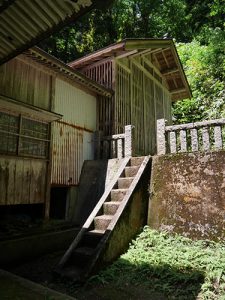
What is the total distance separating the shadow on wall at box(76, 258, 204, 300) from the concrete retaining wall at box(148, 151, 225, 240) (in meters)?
1.61

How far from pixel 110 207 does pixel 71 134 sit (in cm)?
417

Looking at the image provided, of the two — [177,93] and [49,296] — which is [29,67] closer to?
[49,296]

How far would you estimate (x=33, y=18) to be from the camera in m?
3.81

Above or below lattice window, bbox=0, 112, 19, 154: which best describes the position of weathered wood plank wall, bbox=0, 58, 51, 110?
above

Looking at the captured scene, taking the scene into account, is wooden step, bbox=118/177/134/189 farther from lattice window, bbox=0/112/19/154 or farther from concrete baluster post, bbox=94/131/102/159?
lattice window, bbox=0/112/19/154

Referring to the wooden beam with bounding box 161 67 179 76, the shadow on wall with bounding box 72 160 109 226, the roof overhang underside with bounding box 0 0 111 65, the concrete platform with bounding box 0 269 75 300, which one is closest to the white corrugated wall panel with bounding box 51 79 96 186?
the shadow on wall with bounding box 72 160 109 226

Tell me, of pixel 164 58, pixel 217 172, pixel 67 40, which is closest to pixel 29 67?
pixel 217 172

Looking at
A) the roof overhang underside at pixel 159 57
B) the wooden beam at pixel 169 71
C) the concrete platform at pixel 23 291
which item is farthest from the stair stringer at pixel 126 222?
the wooden beam at pixel 169 71

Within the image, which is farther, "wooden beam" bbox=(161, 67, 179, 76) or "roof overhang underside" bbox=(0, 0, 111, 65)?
"wooden beam" bbox=(161, 67, 179, 76)

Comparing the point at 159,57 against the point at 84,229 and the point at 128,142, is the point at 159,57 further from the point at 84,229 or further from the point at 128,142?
the point at 84,229

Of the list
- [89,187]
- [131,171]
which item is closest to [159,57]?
[89,187]

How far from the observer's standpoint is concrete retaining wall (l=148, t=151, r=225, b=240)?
7266mm

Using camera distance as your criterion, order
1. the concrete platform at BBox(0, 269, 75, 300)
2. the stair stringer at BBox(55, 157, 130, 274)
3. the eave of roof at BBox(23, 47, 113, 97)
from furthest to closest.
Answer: the eave of roof at BBox(23, 47, 113, 97), the stair stringer at BBox(55, 157, 130, 274), the concrete platform at BBox(0, 269, 75, 300)

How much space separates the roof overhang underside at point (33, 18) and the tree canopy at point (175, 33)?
1785cm
